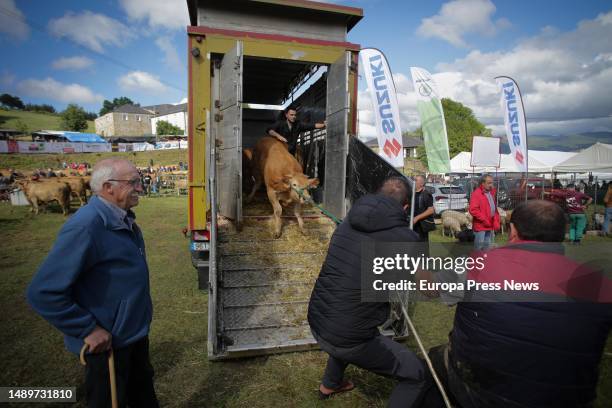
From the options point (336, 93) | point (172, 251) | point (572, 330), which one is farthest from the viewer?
point (172, 251)

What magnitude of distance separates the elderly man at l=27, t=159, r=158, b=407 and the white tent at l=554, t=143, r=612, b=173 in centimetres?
2169

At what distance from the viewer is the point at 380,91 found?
8453 millimetres

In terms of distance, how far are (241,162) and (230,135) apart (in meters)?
0.45

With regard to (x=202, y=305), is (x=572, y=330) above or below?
above

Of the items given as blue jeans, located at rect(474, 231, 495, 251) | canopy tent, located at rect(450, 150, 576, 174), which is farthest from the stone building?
blue jeans, located at rect(474, 231, 495, 251)

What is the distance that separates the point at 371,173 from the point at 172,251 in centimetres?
569

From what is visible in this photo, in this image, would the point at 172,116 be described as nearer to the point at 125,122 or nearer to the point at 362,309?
the point at 125,122

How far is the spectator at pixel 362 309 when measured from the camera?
219 cm

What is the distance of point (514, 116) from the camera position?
11.7 m

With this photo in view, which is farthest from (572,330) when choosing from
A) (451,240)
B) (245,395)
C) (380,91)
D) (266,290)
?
(451,240)

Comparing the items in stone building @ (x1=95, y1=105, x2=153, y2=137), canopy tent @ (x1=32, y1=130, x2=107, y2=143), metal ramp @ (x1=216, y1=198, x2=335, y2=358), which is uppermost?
stone building @ (x1=95, y1=105, x2=153, y2=137)

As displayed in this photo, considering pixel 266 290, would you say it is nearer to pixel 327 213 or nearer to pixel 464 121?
pixel 327 213

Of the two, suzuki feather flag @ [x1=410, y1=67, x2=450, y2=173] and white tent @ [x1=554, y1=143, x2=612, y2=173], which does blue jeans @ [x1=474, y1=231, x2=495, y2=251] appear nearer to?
suzuki feather flag @ [x1=410, y1=67, x2=450, y2=173]

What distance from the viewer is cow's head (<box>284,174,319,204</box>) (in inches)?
205
